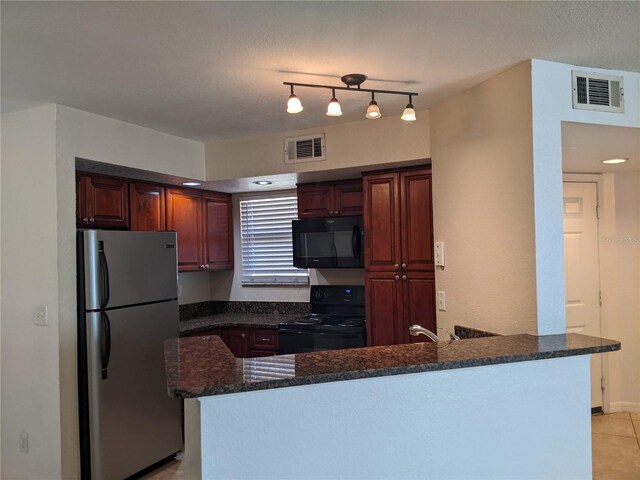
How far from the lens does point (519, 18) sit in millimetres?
1821

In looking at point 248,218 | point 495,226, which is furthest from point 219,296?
point 495,226

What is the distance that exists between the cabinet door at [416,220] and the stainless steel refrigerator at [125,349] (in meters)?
1.71

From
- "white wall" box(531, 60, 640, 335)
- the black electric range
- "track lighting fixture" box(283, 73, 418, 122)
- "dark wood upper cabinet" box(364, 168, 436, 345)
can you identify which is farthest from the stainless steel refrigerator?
"white wall" box(531, 60, 640, 335)

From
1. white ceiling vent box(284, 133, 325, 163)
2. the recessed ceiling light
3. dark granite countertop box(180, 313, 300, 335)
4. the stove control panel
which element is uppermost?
white ceiling vent box(284, 133, 325, 163)

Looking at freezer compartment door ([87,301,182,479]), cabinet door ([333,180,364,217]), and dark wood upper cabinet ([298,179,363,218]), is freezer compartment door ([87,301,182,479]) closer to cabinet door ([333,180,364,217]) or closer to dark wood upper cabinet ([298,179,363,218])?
dark wood upper cabinet ([298,179,363,218])

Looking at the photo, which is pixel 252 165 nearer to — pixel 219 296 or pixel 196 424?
pixel 219 296

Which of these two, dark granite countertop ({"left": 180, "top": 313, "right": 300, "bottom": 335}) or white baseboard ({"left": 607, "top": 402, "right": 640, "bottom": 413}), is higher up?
dark granite countertop ({"left": 180, "top": 313, "right": 300, "bottom": 335})

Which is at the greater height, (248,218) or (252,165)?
(252,165)

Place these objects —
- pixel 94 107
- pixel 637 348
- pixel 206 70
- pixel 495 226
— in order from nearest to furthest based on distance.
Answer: pixel 206 70, pixel 495 226, pixel 94 107, pixel 637 348

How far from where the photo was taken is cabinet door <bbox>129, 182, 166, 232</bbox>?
3506 mm

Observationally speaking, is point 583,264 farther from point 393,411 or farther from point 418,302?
point 393,411

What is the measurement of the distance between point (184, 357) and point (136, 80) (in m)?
1.44

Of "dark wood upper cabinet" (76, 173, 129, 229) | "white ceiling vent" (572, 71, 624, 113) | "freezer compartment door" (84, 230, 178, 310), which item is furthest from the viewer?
"dark wood upper cabinet" (76, 173, 129, 229)

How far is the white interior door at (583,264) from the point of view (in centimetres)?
397
